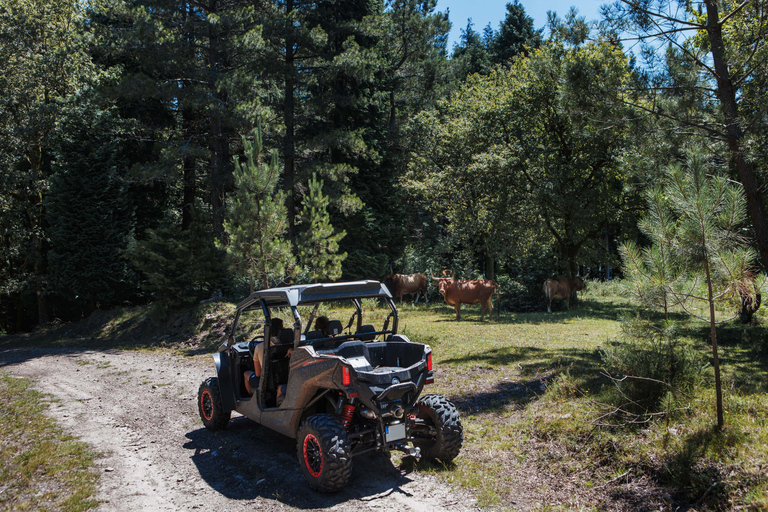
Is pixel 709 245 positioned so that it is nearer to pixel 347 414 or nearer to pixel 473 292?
pixel 347 414

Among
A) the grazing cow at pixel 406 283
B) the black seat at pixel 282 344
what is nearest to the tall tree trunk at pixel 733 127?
the black seat at pixel 282 344

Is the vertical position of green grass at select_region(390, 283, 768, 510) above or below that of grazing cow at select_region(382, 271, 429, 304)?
below

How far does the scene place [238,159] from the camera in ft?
55.0

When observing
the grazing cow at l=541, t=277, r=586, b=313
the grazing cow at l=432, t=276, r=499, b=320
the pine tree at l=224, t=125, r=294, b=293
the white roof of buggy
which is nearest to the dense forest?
the pine tree at l=224, t=125, r=294, b=293

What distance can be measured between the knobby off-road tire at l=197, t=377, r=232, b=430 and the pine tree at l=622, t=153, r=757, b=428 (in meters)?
6.00

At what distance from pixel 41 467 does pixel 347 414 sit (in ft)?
13.1

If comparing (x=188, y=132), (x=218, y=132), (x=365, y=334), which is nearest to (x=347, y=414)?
(x=365, y=334)

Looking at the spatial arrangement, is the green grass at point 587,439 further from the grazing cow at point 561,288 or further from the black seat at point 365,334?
the grazing cow at point 561,288

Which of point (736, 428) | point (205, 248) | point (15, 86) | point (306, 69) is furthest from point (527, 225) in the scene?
point (15, 86)

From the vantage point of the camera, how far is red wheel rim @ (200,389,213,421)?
7.24 metres

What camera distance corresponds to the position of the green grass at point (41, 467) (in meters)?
5.21

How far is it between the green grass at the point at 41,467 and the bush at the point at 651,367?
6366mm

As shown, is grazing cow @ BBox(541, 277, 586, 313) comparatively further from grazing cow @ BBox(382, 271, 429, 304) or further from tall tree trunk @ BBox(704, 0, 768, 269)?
tall tree trunk @ BBox(704, 0, 768, 269)

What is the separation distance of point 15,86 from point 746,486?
28.0m
